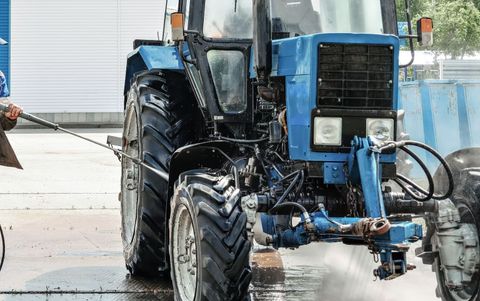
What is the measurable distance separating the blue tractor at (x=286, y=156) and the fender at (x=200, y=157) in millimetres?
11

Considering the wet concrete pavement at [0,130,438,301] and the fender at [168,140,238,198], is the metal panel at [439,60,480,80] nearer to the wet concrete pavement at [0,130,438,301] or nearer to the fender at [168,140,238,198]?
the wet concrete pavement at [0,130,438,301]

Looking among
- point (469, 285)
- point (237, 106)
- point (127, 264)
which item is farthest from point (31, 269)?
point (469, 285)

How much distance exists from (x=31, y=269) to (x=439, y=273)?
12.4ft

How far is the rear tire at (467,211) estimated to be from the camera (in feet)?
20.6

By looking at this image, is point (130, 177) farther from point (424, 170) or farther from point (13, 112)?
point (424, 170)

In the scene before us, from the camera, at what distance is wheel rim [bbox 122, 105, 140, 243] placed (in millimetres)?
8266

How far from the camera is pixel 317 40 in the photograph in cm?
610

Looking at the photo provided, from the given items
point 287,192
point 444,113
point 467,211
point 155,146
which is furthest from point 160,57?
point 444,113

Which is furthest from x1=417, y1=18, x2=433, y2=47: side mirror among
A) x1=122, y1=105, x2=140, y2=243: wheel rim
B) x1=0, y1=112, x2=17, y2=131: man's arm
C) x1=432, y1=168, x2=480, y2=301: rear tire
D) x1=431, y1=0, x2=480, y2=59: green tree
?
x1=431, y1=0, x2=480, y2=59: green tree

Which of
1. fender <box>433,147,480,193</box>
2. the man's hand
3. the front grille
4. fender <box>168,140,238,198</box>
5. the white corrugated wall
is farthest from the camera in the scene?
the white corrugated wall

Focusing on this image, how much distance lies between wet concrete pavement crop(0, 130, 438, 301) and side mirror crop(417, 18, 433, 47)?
6.10 feet

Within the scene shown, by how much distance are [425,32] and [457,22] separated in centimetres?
1871

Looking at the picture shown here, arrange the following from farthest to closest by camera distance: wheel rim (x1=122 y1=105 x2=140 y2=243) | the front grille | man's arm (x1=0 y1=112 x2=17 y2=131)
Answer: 1. wheel rim (x1=122 y1=105 x2=140 y2=243)
2. man's arm (x1=0 y1=112 x2=17 y2=131)
3. the front grille

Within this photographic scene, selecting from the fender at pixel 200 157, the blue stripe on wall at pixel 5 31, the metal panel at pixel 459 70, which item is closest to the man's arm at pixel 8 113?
the fender at pixel 200 157
